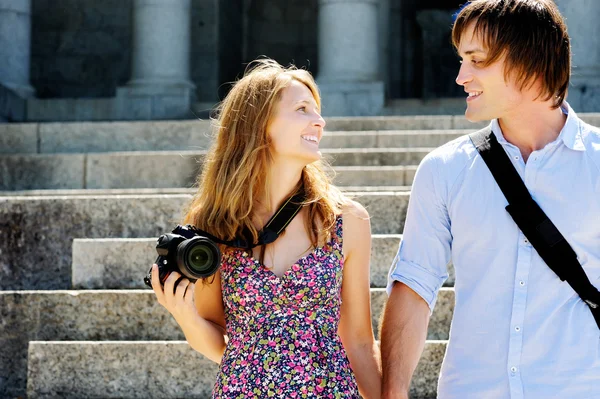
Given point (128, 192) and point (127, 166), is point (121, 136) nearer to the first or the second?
point (127, 166)

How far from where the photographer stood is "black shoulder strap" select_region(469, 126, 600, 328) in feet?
9.71

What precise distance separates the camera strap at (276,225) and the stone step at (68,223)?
3.00m

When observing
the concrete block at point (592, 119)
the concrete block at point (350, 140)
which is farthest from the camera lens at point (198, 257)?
the concrete block at point (592, 119)

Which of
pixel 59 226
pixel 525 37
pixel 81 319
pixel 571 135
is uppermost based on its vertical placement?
pixel 525 37

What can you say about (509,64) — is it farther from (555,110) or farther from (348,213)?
(348,213)

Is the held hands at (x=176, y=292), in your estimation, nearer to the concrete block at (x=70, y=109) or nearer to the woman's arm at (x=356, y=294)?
the woman's arm at (x=356, y=294)

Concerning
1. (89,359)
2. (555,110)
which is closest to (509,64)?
(555,110)

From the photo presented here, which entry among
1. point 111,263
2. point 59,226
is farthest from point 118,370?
point 59,226

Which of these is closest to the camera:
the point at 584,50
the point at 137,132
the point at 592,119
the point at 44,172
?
the point at 44,172

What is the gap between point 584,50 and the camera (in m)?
11.1

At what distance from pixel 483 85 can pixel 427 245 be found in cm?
49

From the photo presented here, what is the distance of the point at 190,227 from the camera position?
3.21m

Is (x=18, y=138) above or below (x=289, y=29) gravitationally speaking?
below

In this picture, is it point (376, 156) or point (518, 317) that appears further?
point (376, 156)
